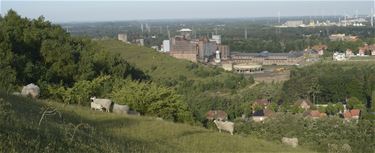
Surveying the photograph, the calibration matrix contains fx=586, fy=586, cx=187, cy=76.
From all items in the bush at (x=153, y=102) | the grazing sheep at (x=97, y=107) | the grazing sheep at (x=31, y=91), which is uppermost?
the grazing sheep at (x=31, y=91)

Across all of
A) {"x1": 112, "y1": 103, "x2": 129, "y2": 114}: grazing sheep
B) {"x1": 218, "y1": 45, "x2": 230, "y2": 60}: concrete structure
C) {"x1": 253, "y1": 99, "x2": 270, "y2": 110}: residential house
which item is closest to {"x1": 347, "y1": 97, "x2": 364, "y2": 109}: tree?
{"x1": 253, "y1": 99, "x2": 270, "y2": 110}: residential house

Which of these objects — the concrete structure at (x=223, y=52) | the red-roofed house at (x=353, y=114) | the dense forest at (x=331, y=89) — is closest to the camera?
the red-roofed house at (x=353, y=114)

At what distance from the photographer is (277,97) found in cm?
5150

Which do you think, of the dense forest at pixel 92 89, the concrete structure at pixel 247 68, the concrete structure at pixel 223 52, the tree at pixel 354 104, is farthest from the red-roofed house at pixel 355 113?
the concrete structure at pixel 223 52

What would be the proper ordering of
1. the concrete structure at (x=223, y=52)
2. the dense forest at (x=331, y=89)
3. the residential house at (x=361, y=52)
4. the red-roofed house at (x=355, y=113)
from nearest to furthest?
the red-roofed house at (x=355, y=113), the dense forest at (x=331, y=89), the residential house at (x=361, y=52), the concrete structure at (x=223, y=52)

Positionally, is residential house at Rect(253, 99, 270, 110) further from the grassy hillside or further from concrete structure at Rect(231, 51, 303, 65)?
concrete structure at Rect(231, 51, 303, 65)

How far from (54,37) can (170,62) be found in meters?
48.4

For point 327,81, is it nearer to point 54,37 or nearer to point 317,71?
point 317,71

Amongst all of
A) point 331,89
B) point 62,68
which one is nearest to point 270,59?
point 331,89

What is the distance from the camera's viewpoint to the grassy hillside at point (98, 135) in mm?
6734

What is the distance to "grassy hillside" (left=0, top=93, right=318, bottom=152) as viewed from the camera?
673 cm

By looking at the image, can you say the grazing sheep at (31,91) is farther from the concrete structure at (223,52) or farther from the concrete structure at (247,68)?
the concrete structure at (223,52)

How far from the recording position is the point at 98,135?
9320 millimetres

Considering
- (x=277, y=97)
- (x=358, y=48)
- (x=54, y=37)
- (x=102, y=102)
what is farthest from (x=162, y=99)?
(x=358, y=48)
